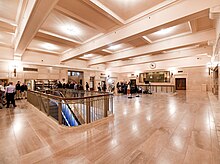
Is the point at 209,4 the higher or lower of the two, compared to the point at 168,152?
higher

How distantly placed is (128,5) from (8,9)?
4.63 metres

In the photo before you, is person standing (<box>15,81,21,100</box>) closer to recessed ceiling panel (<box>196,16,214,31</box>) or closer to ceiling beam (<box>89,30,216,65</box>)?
ceiling beam (<box>89,30,216,65</box>)

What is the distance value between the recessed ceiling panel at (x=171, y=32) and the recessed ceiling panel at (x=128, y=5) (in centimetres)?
243

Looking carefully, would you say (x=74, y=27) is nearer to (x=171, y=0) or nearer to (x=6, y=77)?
(x=171, y=0)

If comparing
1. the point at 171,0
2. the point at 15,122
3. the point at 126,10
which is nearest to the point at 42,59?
the point at 15,122

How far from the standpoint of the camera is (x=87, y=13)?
457 cm

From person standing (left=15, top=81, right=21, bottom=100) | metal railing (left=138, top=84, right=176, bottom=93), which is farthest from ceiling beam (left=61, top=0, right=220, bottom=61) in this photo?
metal railing (left=138, top=84, right=176, bottom=93)

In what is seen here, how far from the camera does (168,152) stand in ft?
7.22

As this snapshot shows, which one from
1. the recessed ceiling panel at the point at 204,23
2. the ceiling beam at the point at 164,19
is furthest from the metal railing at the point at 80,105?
the recessed ceiling panel at the point at 204,23

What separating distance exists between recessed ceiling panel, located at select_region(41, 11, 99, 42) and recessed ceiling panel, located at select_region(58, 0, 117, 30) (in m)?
0.79

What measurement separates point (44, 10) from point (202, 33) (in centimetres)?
754

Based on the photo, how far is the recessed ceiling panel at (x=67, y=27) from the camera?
16.8 feet

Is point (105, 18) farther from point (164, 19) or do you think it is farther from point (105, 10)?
point (164, 19)

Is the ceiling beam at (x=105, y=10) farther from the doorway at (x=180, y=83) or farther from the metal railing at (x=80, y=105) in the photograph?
the doorway at (x=180, y=83)
